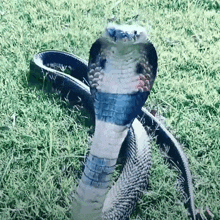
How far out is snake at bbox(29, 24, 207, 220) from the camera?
1491mm

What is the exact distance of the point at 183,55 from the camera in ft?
11.3

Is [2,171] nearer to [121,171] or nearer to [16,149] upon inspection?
[16,149]

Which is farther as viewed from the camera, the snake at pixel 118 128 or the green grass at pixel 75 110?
the green grass at pixel 75 110

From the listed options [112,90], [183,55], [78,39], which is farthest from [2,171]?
[183,55]

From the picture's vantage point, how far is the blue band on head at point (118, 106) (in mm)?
1611

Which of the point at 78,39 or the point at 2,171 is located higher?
the point at 78,39

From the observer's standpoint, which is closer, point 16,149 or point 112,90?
point 112,90

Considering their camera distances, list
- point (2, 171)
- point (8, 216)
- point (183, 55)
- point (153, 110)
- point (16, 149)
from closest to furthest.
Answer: point (8, 216) < point (2, 171) < point (16, 149) < point (153, 110) < point (183, 55)

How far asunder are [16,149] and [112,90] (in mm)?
960

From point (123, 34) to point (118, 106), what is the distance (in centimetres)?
37

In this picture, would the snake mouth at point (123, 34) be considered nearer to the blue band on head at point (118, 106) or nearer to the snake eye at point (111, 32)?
the snake eye at point (111, 32)

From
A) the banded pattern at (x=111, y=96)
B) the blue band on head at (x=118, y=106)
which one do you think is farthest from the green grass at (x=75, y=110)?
the blue band on head at (x=118, y=106)

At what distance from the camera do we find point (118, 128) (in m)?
1.63

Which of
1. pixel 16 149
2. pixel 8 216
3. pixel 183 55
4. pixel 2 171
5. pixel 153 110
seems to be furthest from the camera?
pixel 183 55
